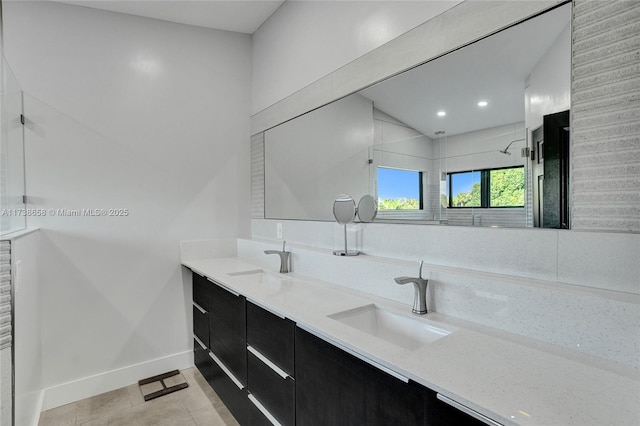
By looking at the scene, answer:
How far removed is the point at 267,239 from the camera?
2.86 meters

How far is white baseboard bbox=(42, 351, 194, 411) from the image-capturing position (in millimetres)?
2354

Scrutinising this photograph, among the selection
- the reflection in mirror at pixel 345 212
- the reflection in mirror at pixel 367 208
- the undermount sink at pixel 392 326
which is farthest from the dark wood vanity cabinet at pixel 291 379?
the reflection in mirror at pixel 367 208

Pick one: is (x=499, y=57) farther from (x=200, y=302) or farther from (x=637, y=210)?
(x=200, y=302)

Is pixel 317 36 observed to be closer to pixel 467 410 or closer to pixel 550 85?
pixel 550 85

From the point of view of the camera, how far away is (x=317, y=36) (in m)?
2.27

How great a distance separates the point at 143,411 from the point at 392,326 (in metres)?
1.87

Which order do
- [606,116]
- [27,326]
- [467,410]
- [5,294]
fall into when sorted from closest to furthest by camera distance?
1. [467,410]
2. [606,116]
3. [5,294]
4. [27,326]

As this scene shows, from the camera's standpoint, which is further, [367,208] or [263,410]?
[367,208]

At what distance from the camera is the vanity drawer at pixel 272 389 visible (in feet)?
4.70

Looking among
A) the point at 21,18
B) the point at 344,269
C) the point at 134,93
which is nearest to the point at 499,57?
the point at 344,269

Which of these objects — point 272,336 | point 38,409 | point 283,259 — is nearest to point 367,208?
point 283,259

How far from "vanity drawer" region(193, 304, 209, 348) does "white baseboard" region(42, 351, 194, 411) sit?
29 cm

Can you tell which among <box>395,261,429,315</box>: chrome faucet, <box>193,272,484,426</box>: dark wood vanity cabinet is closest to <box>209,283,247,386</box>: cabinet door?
<box>193,272,484,426</box>: dark wood vanity cabinet

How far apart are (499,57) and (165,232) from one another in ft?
8.34
